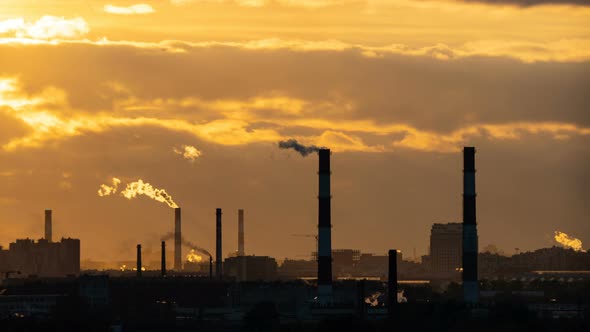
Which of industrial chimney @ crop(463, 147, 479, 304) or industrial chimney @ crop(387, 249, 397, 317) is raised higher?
industrial chimney @ crop(463, 147, 479, 304)

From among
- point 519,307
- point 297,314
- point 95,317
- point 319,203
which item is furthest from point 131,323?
point 519,307

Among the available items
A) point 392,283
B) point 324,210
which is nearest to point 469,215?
point 392,283

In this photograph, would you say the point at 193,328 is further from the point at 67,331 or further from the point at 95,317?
the point at 67,331

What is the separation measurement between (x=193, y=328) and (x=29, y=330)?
4712 cm

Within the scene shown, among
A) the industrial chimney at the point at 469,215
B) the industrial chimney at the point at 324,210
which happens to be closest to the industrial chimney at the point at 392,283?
the industrial chimney at the point at 469,215

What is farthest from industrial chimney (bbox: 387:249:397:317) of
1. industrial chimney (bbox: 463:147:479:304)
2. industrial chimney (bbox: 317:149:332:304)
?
industrial chimney (bbox: 317:149:332:304)

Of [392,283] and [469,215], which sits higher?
[469,215]

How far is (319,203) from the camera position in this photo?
164 metres

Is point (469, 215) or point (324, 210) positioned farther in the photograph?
point (324, 210)

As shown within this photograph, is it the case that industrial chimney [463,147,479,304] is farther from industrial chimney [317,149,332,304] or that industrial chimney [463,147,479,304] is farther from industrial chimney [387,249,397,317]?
industrial chimney [317,149,332,304]

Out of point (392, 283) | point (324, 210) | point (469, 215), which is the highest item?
point (324, 210)

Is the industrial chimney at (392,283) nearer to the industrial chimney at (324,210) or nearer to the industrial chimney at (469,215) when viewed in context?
the industrial chimney at (469,215)

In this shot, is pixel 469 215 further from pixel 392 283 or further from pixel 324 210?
pixel 324 210

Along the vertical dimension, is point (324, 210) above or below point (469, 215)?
above
